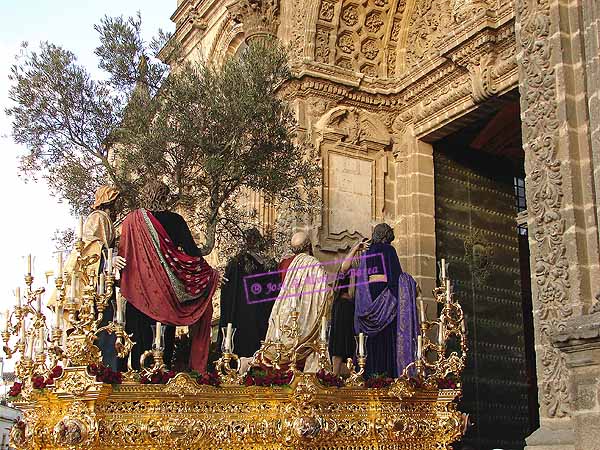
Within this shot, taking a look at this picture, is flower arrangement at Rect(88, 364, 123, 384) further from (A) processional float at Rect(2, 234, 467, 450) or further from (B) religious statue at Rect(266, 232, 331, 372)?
(B) religious statue at Rect(266, 232, 331, 372)

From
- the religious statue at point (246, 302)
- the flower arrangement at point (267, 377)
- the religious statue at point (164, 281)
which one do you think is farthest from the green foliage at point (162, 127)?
the flower arrangement at point (267, 377)

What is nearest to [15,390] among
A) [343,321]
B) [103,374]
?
[103,374]

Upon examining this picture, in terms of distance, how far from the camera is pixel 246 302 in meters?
10.3

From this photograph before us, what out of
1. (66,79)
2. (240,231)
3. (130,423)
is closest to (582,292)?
(130,423)

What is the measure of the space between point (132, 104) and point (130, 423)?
5514 mm

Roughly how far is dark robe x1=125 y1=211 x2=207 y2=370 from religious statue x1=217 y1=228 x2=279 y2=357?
170 cm

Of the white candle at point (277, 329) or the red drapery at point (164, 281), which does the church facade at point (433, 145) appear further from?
the red drapery at point (164, 281)

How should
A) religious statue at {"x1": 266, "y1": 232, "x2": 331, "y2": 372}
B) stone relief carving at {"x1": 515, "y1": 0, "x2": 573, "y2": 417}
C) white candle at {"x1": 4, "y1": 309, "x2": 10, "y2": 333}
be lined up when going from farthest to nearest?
religious statue at {"x1": 266, "y1": 232, "x2": 331, "y2": 372} < stone relief carving at {"x1": 515, "y1": 0, "x2": 573, "y2": 417} < white candle at {"x1": 4, "y1": 309, "x2": 10, "y2": 333}

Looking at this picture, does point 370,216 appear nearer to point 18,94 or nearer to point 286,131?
point 286,131

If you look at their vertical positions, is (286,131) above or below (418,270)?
above

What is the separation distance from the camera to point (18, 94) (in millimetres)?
11242

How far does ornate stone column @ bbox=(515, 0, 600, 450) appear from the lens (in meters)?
7.74

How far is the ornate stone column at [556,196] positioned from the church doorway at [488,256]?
3.28 m

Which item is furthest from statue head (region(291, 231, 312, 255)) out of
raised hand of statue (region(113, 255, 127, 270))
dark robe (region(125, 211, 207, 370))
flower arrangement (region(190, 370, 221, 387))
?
flower arrangement (region(190, 370, 221, 387))
